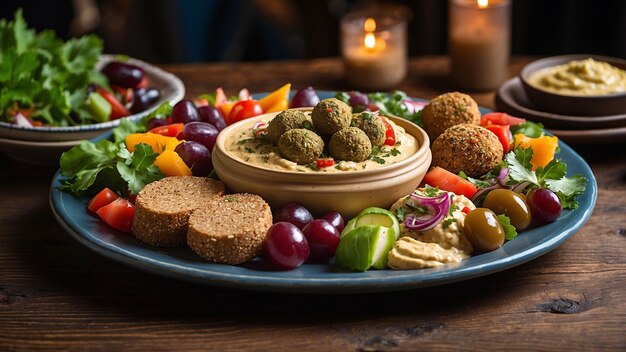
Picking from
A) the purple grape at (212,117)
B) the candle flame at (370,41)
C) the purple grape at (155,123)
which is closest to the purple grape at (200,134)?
the purple grape at (212,117)

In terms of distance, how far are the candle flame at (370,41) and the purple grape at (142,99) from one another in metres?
1.35

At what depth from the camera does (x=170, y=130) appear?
3666 millimetres

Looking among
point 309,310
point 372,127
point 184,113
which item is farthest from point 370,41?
point 309,310

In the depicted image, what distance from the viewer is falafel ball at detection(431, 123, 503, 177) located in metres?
3.33

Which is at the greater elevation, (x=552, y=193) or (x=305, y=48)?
(x=552, y=193)

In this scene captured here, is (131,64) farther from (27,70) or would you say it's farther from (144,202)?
(144,202)

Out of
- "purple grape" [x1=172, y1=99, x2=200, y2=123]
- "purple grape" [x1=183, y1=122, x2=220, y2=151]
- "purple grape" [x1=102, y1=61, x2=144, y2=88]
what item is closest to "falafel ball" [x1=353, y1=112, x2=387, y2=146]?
"purple grape" [x1=183, y1=122, x2=220, y2=151]

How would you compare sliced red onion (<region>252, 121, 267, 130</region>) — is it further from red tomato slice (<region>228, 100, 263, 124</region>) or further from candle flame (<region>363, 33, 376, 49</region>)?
candle flame (<region>363, 33, 376, 49</region>)

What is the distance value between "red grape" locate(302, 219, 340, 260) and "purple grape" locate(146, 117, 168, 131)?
1261 mm

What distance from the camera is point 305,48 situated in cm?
798

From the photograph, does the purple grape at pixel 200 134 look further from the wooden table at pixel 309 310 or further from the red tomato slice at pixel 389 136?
the red tomato slice at pixel 389 136

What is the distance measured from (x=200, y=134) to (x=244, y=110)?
1.08ft

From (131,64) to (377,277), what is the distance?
8.47 feet

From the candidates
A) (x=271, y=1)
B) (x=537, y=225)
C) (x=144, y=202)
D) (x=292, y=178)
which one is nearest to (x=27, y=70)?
(x=144, y=202)
